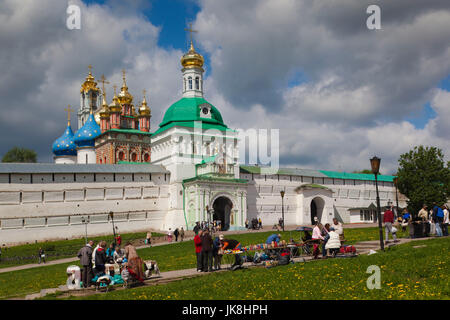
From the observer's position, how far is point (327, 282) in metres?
10.9

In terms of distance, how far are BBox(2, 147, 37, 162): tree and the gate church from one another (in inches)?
1084

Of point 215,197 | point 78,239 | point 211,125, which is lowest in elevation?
point 78,239

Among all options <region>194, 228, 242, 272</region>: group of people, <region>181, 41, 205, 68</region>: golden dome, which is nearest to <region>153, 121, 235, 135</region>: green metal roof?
<region>181, 41, 205, 68</region>: golden dome

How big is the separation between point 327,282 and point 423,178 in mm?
39741

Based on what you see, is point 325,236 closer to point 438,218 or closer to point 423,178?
point 438,218

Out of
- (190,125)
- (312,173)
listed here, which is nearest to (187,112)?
(190,125)

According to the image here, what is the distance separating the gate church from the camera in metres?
38.8

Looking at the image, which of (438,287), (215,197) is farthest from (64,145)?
(438,287)

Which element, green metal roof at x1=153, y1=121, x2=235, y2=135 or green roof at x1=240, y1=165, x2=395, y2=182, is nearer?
green metal roof at x1=153, y1=121, x2=235, y2=135

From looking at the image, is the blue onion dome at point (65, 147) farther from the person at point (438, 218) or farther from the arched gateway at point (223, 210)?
the person at point (438, 218)

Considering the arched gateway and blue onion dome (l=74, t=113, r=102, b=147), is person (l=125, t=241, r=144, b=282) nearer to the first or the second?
the arched gateway

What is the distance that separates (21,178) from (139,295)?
31.4 meters
